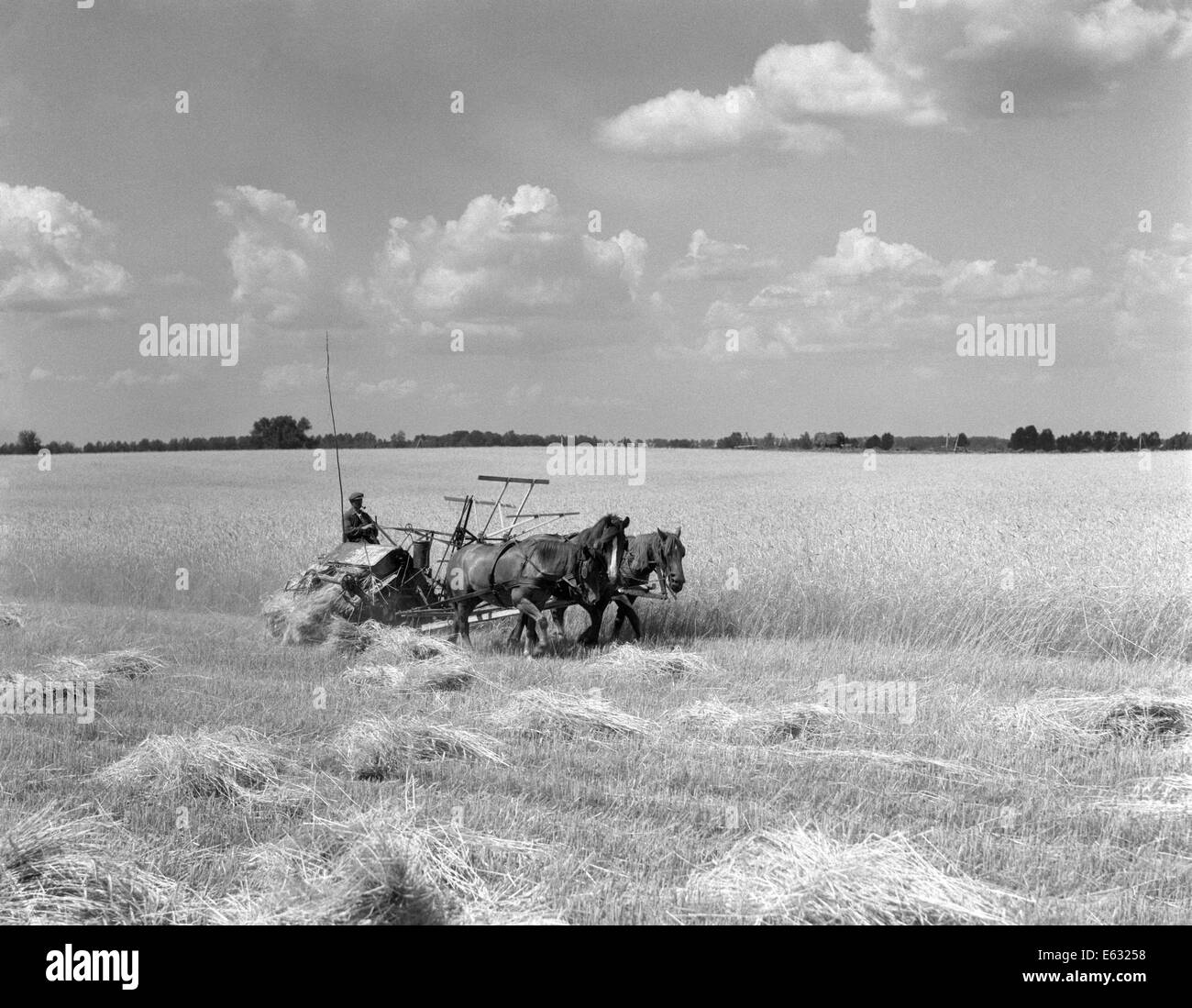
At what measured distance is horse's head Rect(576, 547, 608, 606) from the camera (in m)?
11.7

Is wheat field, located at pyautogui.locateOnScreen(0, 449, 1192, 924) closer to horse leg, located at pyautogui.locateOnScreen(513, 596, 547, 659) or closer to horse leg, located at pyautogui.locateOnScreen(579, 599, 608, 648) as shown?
horse leg, located at pyautogui.locateOnScreen(513, 596, 547, 659)

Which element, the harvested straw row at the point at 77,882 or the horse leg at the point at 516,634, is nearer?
the harvested straw row at the point at 77,882

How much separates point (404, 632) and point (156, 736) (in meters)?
4.28

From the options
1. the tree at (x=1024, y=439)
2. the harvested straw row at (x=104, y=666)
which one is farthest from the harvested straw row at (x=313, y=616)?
the tree at (x=1024, y=439)

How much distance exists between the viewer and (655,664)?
10492 mm

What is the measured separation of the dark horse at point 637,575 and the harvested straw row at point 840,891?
21.9ft

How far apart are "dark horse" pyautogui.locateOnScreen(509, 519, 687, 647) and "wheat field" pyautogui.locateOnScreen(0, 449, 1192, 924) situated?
1.76 ft

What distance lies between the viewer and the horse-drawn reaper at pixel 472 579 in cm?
1177

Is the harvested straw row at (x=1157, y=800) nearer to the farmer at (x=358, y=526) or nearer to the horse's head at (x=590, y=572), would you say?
the horse's head at (x=590, y=572)

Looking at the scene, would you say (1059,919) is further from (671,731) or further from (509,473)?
(509,473)

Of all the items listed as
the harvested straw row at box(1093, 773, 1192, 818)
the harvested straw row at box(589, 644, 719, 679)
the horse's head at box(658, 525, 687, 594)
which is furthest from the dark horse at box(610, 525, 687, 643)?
the harvested straw row at box(1093, 773, 1192, 818)

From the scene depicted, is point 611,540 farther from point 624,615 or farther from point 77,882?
point 77,882

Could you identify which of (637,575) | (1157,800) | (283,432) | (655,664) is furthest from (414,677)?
(283,432)
